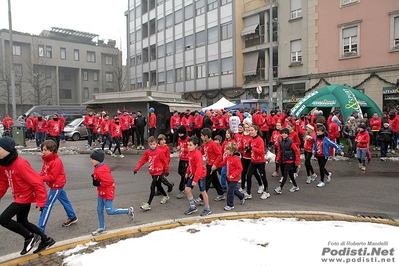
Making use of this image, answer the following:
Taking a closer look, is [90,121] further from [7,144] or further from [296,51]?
[296,51]

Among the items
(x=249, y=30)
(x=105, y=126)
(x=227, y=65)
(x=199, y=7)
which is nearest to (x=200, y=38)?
(x=199, y=7)

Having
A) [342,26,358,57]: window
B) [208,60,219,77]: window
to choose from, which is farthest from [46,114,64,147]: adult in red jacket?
[208,60,219,77]: window

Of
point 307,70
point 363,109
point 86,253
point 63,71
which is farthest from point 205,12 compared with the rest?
point 86,253

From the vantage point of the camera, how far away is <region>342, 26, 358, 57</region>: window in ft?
74.8

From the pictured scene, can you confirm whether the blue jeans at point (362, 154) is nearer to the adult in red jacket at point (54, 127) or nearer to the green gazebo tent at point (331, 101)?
the green gazebo tent at point (331, 101)

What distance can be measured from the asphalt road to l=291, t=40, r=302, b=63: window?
17715 mm

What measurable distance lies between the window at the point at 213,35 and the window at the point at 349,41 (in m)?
14.4

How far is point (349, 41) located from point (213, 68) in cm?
1520

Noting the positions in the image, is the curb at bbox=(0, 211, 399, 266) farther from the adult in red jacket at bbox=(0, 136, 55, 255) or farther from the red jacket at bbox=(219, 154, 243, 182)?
the red jacket at bbox=(219, 154, 243, 182)

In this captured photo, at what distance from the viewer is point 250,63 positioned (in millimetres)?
31703

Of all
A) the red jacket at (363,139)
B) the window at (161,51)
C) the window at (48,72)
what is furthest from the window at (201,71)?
the window at (48,72)

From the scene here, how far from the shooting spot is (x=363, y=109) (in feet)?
59.3

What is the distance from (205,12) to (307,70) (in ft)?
49.6

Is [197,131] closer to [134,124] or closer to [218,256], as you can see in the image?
[134,124]
